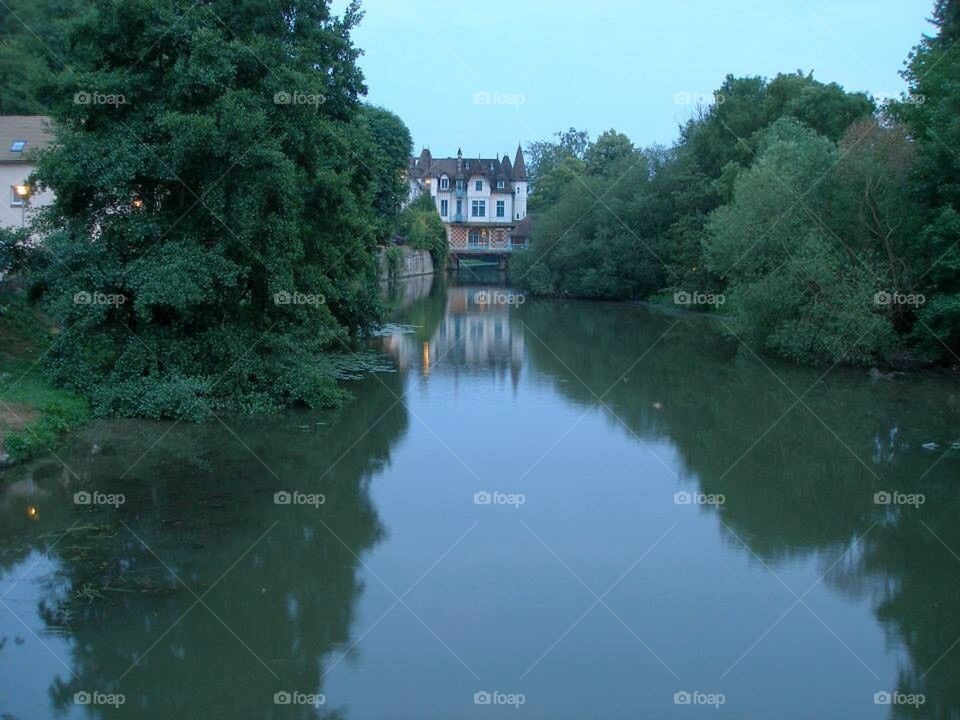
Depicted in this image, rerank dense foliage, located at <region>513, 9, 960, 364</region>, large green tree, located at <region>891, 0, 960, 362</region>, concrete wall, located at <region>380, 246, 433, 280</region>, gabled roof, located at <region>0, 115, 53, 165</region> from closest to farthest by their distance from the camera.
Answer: large green tree, located at <region>891, 0, 960, 362</region>
dense foliage, located at <region>513, 9, 960, 364</region>
gabled roof, located at <region>0, 115, 53, 165</region>
concrete wall, located at <region>380, 246, 433, 280</region>

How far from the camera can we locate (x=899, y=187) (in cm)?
2503

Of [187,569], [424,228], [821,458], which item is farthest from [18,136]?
[424,228]

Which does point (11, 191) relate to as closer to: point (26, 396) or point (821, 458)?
point (26, 396)

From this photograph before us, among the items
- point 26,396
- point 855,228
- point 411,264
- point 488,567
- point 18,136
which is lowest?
point 488,567

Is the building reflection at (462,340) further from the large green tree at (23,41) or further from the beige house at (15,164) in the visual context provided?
the large green tree at (23,41)

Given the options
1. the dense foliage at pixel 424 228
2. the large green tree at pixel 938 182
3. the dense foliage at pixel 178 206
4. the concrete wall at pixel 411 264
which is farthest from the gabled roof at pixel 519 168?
the dense foliage at pixel 178 206

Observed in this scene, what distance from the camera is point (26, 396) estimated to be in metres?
15.6

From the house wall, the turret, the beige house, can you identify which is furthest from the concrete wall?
the house wall

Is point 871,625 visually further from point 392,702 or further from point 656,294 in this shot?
point 656,294

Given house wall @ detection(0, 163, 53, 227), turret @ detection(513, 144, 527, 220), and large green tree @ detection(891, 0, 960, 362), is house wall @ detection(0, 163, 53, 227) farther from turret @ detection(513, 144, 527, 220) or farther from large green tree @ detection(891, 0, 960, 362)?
turret @ detection(513, 144, 527, 220)

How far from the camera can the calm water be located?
7773 mm

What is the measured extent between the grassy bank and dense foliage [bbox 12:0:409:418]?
0.51m

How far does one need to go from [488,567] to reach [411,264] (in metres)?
58.4

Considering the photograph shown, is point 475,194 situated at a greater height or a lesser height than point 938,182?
greater
